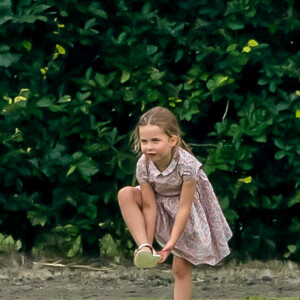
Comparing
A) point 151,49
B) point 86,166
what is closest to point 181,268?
point 86,166

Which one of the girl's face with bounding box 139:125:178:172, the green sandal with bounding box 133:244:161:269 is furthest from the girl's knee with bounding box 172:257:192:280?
the girl's face with bounding box 139:125:178:172

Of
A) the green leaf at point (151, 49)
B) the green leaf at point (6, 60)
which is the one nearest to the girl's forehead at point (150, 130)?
the green leaf at point (151, 49)

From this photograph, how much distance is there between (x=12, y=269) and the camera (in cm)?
650

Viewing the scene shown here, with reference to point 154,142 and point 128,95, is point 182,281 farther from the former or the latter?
point 128,95

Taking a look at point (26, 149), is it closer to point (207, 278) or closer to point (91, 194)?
point (91, 194)

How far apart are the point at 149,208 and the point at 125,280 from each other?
1.35m

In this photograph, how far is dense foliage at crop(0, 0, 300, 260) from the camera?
629 centimetres

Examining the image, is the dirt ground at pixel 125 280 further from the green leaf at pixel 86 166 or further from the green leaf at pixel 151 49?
the green leaf at pixel 151 49

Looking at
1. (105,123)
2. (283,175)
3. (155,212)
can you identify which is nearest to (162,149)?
(155,212)

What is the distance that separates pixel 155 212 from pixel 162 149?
0.34 meters

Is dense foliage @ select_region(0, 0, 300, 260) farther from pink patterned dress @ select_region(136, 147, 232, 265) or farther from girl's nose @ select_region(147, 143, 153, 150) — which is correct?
girl's nose @ select_region(147, 143, 153, 150)

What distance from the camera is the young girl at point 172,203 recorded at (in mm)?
4992

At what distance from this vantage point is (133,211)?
16.6ft

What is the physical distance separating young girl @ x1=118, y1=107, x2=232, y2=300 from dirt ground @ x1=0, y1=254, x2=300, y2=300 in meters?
0.86
